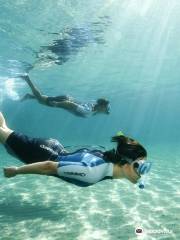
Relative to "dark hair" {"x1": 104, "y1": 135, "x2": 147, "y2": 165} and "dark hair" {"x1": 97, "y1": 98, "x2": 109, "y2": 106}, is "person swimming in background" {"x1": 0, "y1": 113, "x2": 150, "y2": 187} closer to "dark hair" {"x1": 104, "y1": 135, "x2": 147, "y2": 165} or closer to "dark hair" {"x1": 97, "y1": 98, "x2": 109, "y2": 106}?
"dark hair" {"x1": 104, "y1": 135, "x2": 147, "y2": 165}

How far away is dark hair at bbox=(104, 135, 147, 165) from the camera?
19.2ft

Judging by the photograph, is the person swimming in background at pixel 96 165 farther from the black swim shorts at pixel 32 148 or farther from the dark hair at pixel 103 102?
the dark hair at pixel 103 102

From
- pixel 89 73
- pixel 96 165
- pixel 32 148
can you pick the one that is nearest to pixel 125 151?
pixel 96 165

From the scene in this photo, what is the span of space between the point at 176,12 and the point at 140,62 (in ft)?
38.8

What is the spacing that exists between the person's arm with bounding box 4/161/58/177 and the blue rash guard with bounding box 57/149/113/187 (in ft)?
0.44

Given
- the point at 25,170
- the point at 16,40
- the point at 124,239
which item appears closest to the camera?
the point at 25,170

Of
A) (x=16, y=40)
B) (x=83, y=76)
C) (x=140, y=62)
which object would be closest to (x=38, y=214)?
(x=16, y=40)

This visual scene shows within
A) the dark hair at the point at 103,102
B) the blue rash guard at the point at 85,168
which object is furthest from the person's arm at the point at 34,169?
the dark hair at the point at 103,102

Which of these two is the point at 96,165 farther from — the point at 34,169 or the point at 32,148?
the point at 32,148

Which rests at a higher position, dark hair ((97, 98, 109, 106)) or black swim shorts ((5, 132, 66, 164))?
black swim shorts ((5, 132, 66, 164))

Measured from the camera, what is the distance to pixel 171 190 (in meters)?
14.3

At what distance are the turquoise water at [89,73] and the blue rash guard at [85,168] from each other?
11.0ft

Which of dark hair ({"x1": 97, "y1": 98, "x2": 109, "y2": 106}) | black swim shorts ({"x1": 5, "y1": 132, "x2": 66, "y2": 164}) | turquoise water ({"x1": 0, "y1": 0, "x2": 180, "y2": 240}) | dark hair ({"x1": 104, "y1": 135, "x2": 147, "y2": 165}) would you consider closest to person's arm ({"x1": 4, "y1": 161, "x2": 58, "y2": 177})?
black swim shorts ({"x1": 5, "y1": 132, "x2": 66, "y2": 164})

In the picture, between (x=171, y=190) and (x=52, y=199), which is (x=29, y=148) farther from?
(x=171, y=190)
